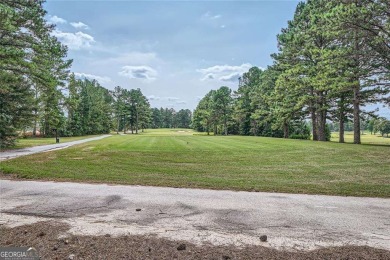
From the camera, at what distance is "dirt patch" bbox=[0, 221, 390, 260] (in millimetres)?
3535

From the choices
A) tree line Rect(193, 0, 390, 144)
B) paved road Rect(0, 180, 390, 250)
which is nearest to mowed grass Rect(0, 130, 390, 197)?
paved road Rect(0, 180, 390, 250)

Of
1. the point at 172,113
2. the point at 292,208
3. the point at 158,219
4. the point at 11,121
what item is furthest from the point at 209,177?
the point at 172,113

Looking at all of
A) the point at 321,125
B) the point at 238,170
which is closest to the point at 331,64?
the point at 321,125

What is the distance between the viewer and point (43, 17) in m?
12.5

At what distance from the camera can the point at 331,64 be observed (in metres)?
18.6

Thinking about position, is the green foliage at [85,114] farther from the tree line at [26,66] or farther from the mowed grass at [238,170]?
the mowed grass at [238,170]

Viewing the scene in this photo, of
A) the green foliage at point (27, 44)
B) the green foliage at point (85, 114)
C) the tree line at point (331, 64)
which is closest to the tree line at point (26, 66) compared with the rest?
the green foliage at point (27, 44)

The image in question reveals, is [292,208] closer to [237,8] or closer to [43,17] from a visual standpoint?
[237,8]

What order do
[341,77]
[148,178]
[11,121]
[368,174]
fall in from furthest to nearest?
1. [11,121]
2. [341,77]
3. [368,174]
4. [148,178]

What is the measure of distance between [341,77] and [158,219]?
62.2 ft

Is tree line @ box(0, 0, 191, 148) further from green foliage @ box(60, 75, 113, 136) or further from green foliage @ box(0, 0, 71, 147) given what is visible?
green foliage @ box(60, 75, 113, 136)

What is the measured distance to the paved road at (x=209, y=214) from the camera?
4.28 meters

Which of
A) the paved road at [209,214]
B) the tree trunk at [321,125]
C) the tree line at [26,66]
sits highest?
the tree line at [26,66]

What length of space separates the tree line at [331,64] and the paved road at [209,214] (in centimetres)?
1220
